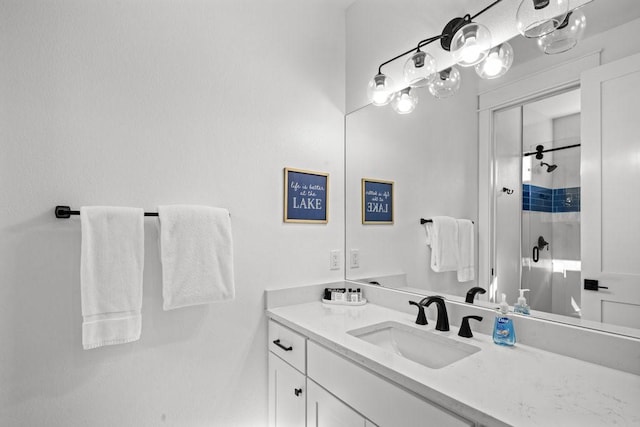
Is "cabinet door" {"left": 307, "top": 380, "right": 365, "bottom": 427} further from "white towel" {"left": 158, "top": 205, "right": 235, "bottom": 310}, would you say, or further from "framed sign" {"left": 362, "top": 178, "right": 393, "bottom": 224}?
"framed sign" {"left": 362, "top": 178, "right": 393, "bottom": 224}

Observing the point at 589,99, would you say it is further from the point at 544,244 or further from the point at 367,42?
the point at 367,42

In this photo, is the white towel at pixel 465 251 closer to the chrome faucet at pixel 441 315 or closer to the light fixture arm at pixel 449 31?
the chrome faucet at pixel 441 315

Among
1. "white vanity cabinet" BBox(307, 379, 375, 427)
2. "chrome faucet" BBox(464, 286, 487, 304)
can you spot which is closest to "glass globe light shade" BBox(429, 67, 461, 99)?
"chrome faucet" BBox(464, 286, 487, 304)

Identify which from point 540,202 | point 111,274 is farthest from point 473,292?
point 111,274

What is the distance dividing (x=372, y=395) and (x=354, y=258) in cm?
95

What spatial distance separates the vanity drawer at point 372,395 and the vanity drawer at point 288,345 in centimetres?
6

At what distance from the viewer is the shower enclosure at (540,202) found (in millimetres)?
1100

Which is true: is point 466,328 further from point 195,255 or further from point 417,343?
point 195,255

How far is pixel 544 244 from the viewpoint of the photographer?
45.9 inches

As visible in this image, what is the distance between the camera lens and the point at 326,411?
1.22m

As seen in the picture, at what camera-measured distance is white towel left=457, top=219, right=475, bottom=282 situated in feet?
4.63


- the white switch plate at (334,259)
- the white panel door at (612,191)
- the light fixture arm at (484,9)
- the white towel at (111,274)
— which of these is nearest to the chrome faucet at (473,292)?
the white panel door at (612,191)

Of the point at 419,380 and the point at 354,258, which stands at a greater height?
the point at 354,258

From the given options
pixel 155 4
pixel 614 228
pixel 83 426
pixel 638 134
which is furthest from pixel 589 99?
pixel 83 426
